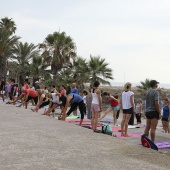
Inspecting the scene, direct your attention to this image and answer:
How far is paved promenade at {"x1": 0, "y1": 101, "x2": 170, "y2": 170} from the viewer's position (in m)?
5.48

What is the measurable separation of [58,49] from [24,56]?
5.01 m

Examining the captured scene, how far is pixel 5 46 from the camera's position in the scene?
3353 cm

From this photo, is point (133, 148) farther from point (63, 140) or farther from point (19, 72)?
point (19, 72)

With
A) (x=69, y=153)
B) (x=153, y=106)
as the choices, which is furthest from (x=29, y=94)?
(x=69, y=153)

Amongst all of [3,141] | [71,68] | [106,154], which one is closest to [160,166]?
[106,154]

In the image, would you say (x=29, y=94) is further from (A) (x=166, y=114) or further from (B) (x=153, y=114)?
(B) (x=153, y=114)

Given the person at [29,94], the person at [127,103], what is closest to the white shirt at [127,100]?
the person at [127,103]

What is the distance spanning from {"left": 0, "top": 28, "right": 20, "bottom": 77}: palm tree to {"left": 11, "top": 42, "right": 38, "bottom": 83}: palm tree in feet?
5.94

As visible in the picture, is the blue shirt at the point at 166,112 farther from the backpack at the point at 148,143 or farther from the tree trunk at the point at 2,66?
the tree trunk at the point at 2,66

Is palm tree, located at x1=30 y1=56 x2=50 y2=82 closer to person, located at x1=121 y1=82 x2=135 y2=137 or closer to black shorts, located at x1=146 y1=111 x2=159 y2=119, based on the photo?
person, located at x1=121 y1=82 x2=135 y2=137

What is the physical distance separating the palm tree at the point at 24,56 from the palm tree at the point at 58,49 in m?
2.47

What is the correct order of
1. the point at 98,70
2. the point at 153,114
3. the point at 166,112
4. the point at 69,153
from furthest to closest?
the point at 98,70 < the point at 166,112 < the point at 153,114 < the point at 69,153

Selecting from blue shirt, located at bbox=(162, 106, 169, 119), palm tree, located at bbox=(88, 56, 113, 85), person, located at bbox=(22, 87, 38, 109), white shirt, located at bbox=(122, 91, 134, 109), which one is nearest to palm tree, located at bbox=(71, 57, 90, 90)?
palm tree, located at bbox=(88, 56, 113, 85)

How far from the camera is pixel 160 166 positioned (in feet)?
19.0
